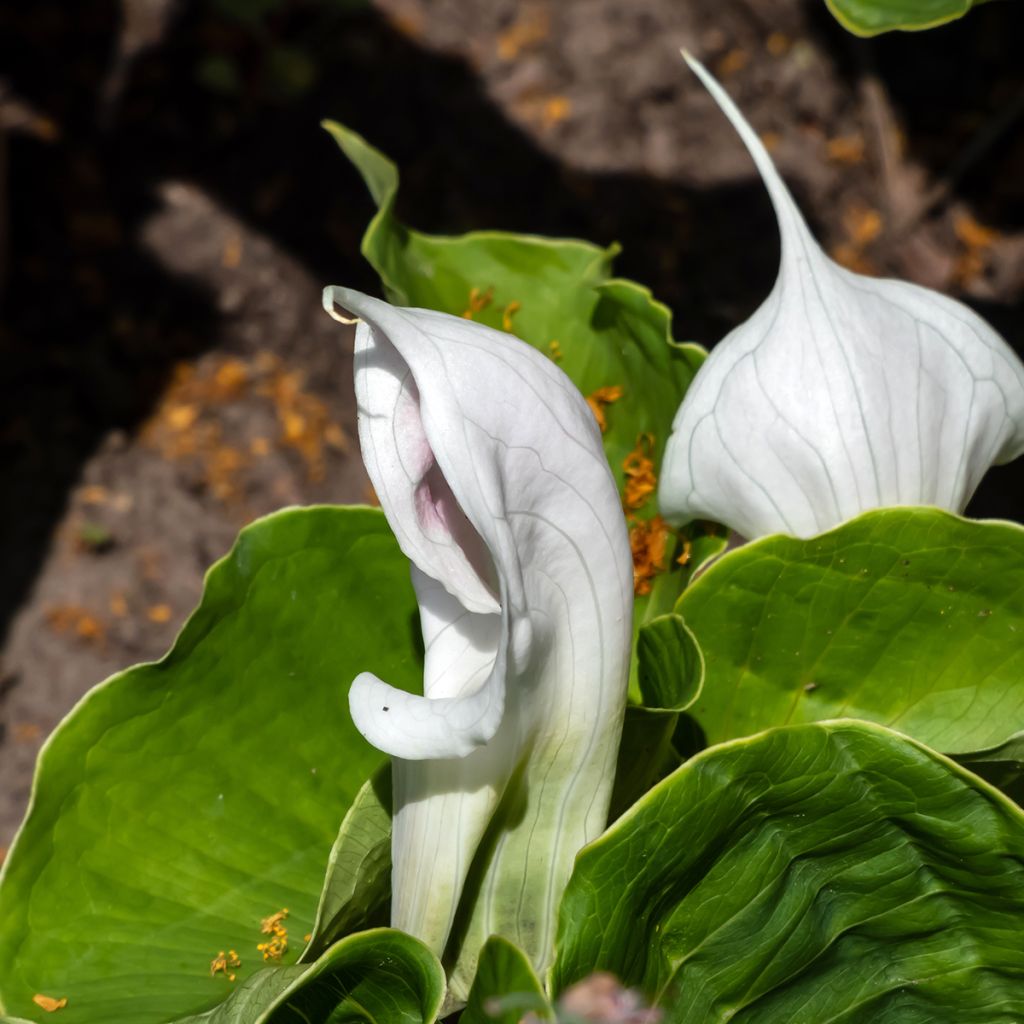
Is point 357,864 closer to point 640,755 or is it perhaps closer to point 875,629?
point 640,755

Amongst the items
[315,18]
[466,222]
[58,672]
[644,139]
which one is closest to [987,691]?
[58,672]

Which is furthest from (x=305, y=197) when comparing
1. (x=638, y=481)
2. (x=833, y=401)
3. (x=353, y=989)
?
(x=353, y=989)

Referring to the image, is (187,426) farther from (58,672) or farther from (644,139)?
(644,139)

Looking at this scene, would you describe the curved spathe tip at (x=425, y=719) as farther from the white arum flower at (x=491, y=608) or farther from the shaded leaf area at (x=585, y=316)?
the shaded leaf area at (x=585, y=316)

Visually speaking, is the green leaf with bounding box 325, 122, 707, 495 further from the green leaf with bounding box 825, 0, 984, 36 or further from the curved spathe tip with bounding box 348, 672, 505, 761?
the curved spathe tip with bounding box 348, 672, 505, 761

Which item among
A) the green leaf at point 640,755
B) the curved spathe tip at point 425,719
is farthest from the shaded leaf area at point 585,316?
the curved spathe tip at point 425,719

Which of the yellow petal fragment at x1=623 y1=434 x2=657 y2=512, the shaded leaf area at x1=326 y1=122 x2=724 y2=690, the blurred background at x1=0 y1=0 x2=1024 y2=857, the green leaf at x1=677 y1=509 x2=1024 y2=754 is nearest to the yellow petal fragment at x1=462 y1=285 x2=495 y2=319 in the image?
the shaded leaf area at x1=326 y1=122 x2=724 y2=690
